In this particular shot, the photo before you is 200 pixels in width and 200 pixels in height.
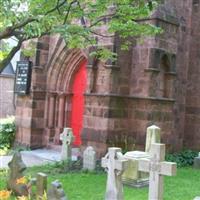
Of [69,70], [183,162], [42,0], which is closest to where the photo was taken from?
[42,0]

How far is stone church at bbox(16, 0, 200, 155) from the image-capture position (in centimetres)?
1270

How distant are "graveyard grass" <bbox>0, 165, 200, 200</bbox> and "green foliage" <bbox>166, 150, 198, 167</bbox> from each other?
140 cm

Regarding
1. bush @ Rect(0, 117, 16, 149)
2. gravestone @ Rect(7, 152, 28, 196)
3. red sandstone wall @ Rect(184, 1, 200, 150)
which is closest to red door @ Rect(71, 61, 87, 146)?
bush @ Rect(0, 117, 16, 149)

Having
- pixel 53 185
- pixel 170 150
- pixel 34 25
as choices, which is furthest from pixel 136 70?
pixel 53 185

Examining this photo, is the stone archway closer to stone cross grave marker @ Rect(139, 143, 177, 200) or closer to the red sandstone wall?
the red sandstone wall

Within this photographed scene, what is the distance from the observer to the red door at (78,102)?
15.0 m

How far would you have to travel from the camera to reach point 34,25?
7.24 m

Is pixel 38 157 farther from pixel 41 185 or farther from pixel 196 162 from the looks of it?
pixel 41 185

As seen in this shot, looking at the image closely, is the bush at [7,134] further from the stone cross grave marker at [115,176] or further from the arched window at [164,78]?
the stone cross grave marker at [115,176]

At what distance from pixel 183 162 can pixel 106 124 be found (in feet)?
9.06

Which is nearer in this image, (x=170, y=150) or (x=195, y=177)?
(x=195, y=177)

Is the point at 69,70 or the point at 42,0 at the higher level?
the point at 42,0

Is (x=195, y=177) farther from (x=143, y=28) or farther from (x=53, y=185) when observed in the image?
(x=53, y=185)

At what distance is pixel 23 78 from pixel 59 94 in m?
1.38
